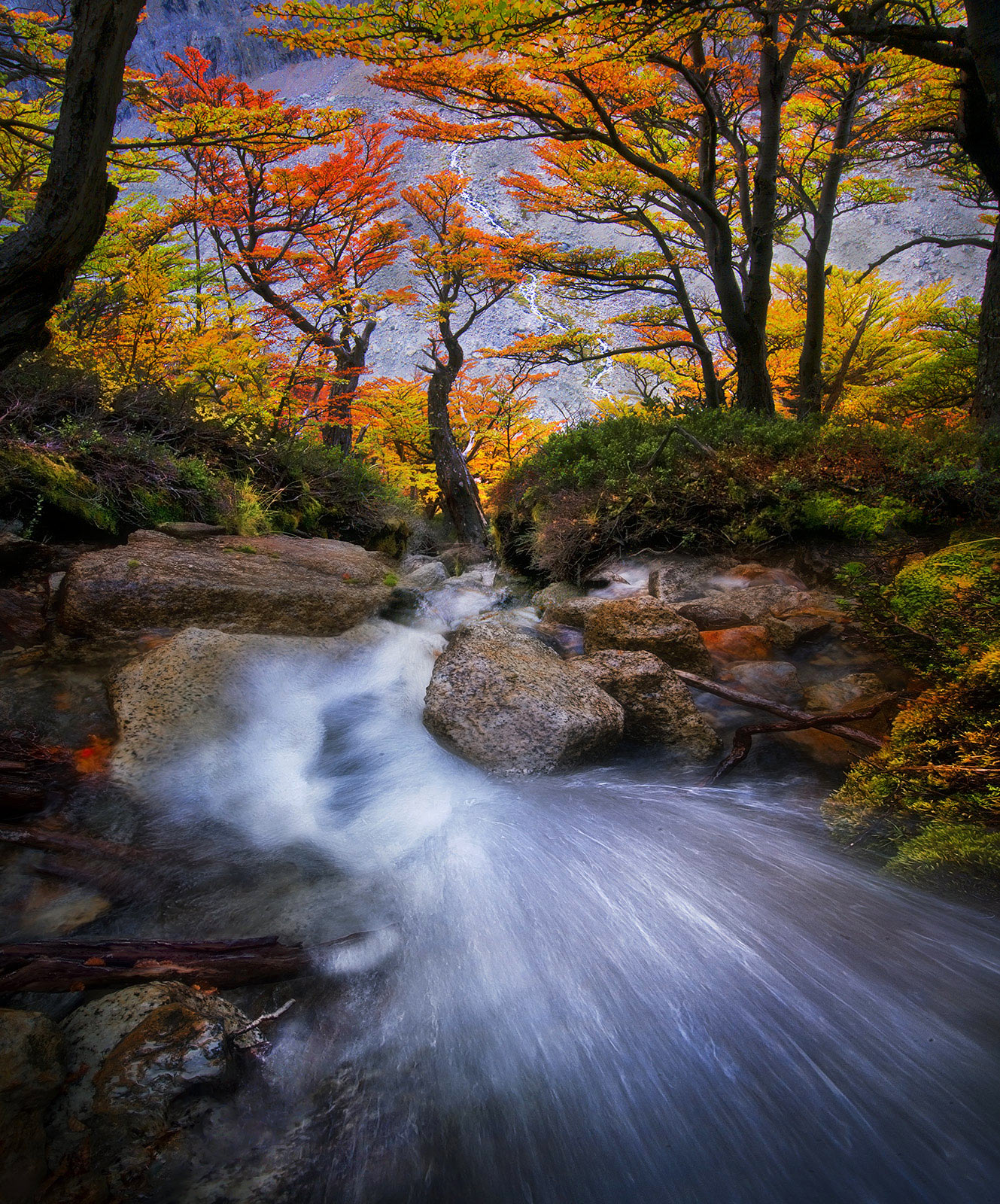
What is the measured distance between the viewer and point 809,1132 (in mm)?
1613

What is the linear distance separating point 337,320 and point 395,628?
10133mm

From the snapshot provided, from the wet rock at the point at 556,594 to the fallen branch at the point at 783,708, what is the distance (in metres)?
2.38

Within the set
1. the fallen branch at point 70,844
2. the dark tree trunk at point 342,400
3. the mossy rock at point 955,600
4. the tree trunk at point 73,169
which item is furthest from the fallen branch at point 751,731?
the dark tree trunk at point 342,400

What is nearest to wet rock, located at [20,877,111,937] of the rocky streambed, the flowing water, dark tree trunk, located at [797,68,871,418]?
the rocky streambed

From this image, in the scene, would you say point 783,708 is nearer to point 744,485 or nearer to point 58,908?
point 744,485

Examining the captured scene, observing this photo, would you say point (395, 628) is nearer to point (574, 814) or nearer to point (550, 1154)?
point (574, 814)

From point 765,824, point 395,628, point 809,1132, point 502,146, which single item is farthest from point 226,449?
point 502,146

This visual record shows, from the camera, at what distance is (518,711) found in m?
3.50

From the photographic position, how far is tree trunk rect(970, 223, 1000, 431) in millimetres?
5348

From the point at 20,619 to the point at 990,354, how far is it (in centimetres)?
834

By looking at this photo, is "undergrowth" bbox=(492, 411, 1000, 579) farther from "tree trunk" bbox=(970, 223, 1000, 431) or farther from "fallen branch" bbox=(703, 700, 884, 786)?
"fallen branch" bbox=(703, 700, 884, 786)

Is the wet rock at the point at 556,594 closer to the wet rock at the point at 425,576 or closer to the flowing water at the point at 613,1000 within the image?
the wet rock at the point at 425,576

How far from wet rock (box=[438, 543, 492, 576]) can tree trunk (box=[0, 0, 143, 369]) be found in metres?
7.69

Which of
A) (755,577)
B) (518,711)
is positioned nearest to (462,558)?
(755,577)
